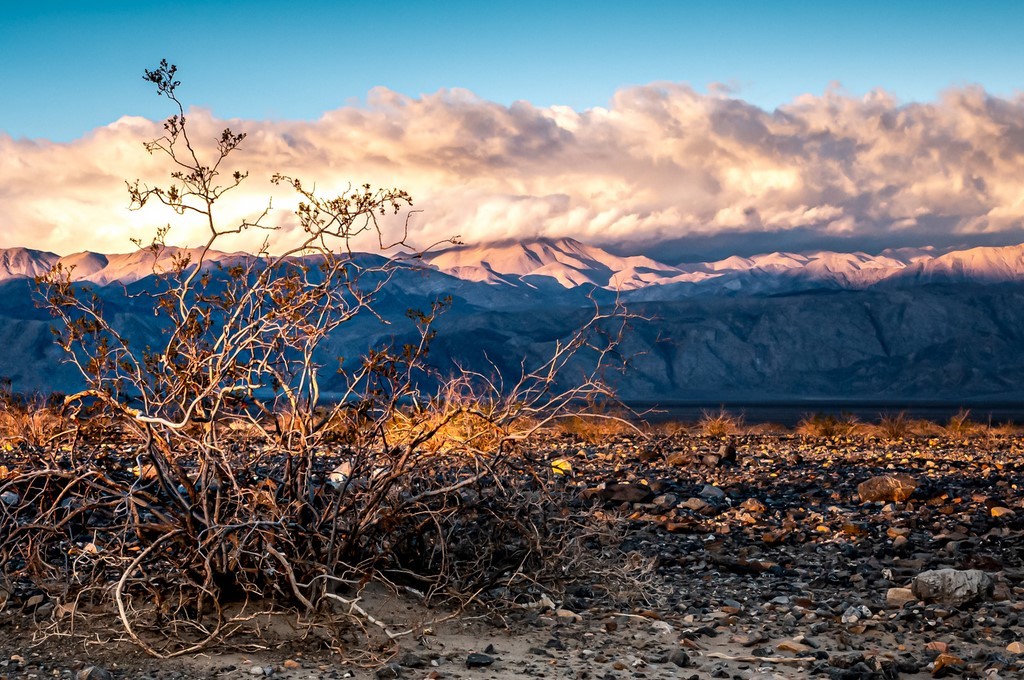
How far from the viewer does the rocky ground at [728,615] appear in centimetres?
536

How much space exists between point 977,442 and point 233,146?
61.6 feet

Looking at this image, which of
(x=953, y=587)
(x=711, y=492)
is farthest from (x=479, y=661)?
(x=711, y=492)

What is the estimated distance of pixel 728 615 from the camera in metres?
6.42

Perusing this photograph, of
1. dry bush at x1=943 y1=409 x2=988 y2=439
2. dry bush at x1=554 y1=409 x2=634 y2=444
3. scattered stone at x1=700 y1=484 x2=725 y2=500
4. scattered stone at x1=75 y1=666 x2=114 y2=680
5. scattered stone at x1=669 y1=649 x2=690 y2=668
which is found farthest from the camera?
dry bush at x1=943 y1=409 x2=988 y2=439

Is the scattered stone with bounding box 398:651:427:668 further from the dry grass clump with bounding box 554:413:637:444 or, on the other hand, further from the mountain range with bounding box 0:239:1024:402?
the mountain range with bounding box 0:239:1024:402

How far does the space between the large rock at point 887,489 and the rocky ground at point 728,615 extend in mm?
94

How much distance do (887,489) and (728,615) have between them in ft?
16.4

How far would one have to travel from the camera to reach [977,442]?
2095 centimetres

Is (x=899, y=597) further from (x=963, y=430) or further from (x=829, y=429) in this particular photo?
(x=963, y=430)

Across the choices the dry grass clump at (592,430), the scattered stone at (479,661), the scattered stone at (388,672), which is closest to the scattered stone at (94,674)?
the scattered stone at (388,672)

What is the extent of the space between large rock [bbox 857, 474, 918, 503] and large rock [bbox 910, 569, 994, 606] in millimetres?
4089

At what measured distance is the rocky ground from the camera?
211 inches

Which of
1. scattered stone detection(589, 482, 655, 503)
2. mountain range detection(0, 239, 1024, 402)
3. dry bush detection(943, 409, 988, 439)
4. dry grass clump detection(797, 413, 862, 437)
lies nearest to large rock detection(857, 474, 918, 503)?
scattered stone detection(589, 482, 655, 503)

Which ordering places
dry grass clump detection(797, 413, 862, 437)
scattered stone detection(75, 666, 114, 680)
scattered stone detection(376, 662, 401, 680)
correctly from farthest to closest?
dry grass clump detection(797, 413, 862, 437), scattered stone detection(376, 662, 401, 680), scattered stone detection(75, 666, 114, 680)
